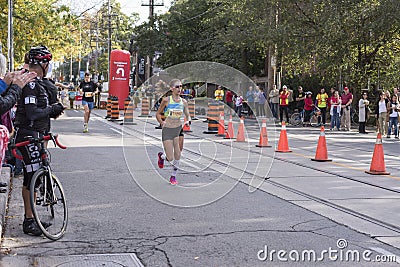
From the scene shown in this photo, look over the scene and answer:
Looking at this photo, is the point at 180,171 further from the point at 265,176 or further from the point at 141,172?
the point at 265,176

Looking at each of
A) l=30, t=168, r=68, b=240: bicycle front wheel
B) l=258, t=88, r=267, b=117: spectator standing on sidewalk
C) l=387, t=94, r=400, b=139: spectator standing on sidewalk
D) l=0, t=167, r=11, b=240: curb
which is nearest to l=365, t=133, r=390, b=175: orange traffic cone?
l=0, t=167, r=11, b=240: curb

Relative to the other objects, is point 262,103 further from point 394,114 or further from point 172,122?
point 172,122

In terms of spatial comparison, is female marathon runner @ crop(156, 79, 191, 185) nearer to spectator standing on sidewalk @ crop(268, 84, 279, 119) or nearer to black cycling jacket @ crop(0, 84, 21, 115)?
black cycling jacket @ crop(0, 84, 21, 115)

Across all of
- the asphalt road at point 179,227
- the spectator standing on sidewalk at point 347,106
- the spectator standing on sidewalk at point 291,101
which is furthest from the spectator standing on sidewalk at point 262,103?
the asphalt road at point 179,227

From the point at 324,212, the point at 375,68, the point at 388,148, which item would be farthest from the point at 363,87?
the point at 324,212

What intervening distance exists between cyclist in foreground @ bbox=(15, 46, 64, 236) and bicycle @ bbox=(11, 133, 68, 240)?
8 centimetres

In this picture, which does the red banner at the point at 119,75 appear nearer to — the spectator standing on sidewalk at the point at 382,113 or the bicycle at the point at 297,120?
the bicycle at the point at 297,120

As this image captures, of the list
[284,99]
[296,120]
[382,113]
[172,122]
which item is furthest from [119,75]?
[172,122]

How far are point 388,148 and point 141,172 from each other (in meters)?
9.64

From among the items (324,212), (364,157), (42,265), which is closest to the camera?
(42,265)

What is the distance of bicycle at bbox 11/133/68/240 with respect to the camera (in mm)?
6395

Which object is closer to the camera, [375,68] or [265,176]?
[265,176]

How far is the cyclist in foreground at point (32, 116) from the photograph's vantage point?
258 inches

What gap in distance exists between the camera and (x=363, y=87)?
30.6 m
